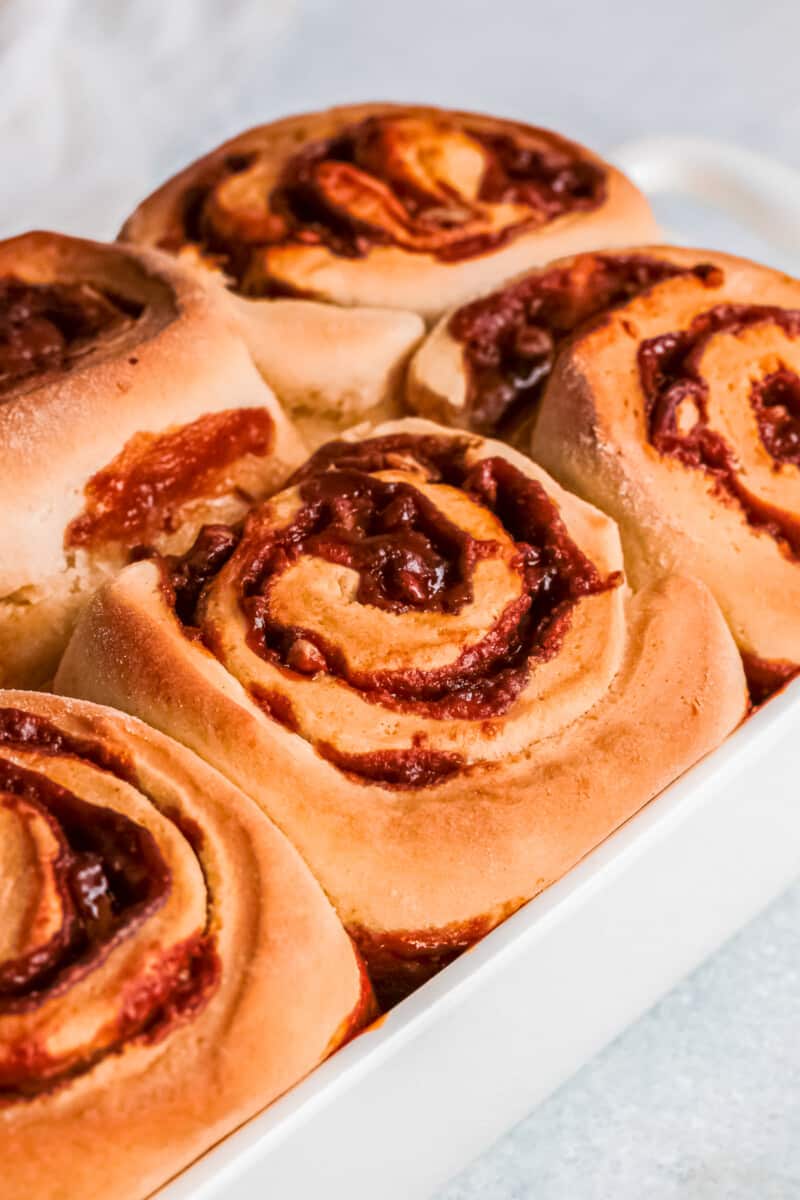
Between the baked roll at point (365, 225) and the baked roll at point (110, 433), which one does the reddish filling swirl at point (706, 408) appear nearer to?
the baked roll at point (365, 225)

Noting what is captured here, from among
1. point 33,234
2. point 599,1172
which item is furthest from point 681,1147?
point 33,234

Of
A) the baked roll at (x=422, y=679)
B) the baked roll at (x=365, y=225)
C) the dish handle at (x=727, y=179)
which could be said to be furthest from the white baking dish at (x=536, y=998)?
the dish handle at (x=727, y=179)

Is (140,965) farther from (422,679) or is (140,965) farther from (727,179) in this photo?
(727,179)

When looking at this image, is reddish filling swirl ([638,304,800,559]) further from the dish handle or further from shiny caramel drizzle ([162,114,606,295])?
the dish handle

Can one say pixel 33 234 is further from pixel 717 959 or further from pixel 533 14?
pixel 533 14

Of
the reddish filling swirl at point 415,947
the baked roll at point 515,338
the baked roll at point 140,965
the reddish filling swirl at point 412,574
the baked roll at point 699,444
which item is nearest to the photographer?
the baked roll at point 140,965
